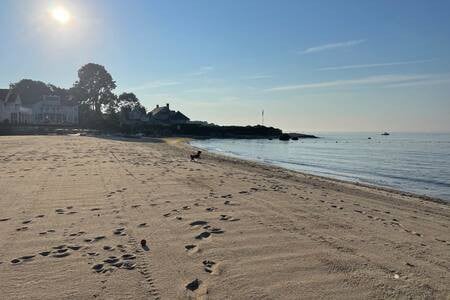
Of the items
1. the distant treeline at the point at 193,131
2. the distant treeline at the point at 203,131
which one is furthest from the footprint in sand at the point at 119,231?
the distant treeline at the point at 203,131

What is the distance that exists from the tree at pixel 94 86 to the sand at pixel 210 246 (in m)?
100

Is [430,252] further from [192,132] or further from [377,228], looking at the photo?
[192,132]

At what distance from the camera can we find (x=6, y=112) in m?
71.2

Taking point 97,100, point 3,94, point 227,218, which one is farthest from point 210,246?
point 97,100

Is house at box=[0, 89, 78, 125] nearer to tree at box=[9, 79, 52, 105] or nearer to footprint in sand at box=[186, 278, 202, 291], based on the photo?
tree at box=[9, 79, 52, 105]

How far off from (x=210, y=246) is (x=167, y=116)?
5076 inches

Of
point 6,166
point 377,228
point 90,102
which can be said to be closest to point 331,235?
point 377,228

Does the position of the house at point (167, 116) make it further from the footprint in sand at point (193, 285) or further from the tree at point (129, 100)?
the footprint in sand at point (193, 285)

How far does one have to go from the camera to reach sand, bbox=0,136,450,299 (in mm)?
4691

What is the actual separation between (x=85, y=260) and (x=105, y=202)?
4.03 m

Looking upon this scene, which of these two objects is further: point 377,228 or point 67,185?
point 67,185

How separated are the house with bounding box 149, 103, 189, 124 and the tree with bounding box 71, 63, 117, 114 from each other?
25433 mm

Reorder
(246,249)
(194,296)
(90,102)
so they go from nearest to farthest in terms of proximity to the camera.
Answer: (194,296) < (246,249) < (90,102)

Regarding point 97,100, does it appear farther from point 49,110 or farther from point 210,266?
point 210,266
